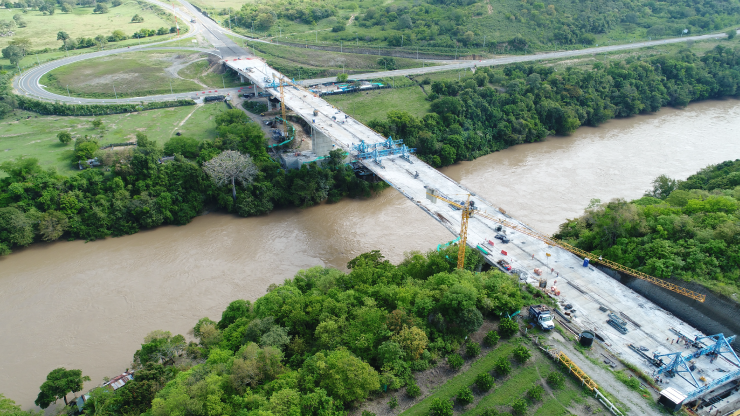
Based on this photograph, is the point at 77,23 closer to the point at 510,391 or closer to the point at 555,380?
the point at 510,391

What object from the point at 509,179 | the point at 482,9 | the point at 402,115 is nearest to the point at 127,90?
the point at 402,115

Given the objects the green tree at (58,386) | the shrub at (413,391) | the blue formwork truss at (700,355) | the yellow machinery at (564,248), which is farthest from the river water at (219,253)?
the blue formwork truss at (700,355)

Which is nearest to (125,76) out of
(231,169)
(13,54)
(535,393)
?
(13,54)

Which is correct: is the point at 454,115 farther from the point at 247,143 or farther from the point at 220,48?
the point at 220,48

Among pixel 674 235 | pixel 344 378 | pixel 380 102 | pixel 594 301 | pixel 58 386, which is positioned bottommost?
pixel 58 386

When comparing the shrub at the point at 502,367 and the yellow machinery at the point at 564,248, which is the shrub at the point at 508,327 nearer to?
the shrub at the point at 502,367

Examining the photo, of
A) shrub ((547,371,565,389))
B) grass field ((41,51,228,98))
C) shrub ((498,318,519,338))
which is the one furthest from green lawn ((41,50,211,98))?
shrub ((547,371,565,389))
